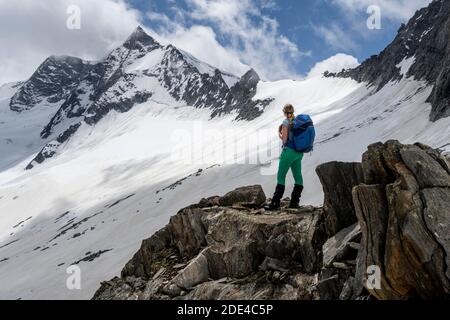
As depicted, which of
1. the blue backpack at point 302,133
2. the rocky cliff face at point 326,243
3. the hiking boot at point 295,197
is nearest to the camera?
the rocky cliff face at point 326,243

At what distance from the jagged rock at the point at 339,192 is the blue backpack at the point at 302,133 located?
1.06m

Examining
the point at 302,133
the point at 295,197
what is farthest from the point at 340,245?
the point at 295,197

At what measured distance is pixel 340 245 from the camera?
869 cm

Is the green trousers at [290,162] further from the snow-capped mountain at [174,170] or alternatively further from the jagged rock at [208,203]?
the snow-capped mountain at [174,170]

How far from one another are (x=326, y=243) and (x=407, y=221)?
99.5 inches

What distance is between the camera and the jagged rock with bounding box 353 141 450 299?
21.7 ft

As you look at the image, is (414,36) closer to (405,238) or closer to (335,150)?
(335,150)

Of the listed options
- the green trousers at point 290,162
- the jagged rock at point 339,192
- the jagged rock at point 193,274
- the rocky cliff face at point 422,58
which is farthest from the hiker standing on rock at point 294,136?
the rocky cliff face at point 422,58

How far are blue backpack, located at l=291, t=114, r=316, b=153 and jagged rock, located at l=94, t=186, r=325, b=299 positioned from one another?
65.2 inches

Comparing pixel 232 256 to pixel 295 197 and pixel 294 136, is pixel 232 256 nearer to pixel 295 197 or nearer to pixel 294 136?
pixel 295 197

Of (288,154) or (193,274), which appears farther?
(288,154)

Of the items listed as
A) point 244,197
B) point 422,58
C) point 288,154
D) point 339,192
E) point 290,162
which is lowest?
point 339,192

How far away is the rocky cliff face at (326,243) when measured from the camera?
269 inches
